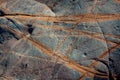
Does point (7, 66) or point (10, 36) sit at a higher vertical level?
point (10, 36)

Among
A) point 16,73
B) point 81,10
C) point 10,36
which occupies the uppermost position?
point 81,10

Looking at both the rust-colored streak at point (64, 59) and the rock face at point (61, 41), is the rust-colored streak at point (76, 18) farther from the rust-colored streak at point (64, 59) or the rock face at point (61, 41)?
the rust-colored streak at point (64, 59)

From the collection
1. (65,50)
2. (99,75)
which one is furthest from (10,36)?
(99,75)

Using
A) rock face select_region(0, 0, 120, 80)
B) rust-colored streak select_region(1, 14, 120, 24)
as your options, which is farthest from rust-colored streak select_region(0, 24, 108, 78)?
rust-colored streak select_region(1, 14, 120, 24)

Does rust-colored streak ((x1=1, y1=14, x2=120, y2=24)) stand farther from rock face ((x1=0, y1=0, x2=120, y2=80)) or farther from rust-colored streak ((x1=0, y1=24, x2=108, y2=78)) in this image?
rust-colored streak ((x1=0, y1=24, x2=108, y2=78))

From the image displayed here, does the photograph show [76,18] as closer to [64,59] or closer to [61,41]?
[61,41]

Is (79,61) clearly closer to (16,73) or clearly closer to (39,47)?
(39,47)

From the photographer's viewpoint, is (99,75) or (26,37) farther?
(26,37)

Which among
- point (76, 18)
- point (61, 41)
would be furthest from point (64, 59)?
point (76, 18)

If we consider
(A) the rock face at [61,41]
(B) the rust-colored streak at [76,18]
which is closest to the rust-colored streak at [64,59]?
(A) the rock face at [61,41]

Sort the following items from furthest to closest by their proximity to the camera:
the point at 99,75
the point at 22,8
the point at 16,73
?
the point at 22,8 → the point at 16,73 → the point at 99,75
